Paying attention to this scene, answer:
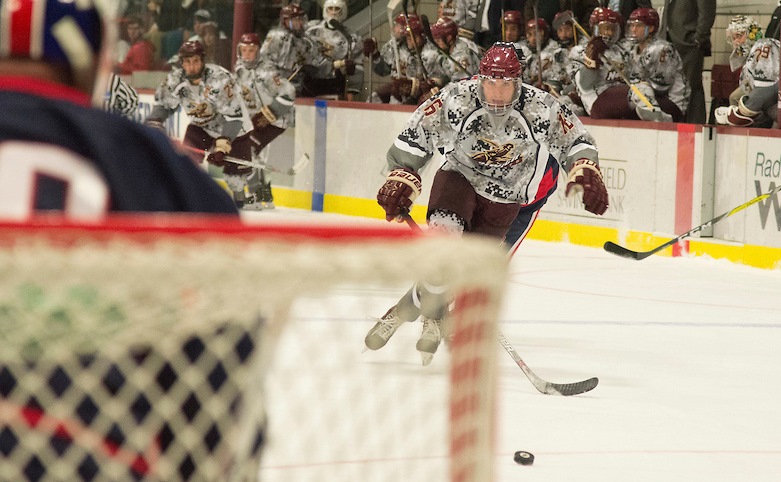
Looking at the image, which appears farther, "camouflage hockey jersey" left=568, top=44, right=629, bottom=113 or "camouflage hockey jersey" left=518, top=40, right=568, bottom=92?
"camouflage hockey jersey" left=518, top=40, right=568, bottom=92

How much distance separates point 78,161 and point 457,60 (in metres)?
Answer: 10.5

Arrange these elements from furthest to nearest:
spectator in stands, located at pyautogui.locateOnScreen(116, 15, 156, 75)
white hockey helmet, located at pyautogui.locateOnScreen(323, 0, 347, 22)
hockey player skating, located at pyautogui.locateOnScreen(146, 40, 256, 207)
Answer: spectator in stands, located at pyautogui.locateOnScreen(116, 15, 156, 75)
white hockey helmet, located at pyautogui.locateOnScreen(323, 0, 347, 22)
hockey player skating, located at pyautogui.locateOnScreen(146, 40, 256, 207)

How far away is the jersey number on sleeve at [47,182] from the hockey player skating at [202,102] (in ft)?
32.6

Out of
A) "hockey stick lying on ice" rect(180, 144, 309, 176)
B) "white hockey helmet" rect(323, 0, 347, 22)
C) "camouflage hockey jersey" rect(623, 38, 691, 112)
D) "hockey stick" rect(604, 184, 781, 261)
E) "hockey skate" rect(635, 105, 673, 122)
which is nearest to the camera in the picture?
"hockey stick" rect(604, 184, 781, 261)

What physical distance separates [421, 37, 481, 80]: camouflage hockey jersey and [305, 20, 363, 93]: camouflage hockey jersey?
1.11 meters

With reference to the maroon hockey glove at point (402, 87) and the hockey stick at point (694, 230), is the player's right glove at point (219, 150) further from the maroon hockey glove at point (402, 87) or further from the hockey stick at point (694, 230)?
the hockey stick at point (694, 230)

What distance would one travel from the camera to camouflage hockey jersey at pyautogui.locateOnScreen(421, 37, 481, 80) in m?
11.7

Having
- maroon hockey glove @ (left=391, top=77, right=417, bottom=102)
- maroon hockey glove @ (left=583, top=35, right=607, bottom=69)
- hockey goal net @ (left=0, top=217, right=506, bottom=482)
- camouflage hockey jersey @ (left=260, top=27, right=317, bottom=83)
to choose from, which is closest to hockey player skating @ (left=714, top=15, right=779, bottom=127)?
maroon hockey glove @ (left=583, top=35, right=607, bottom=69)

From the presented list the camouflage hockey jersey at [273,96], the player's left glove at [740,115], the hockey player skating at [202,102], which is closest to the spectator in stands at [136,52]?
the camouflage hockey jersey at [273,96]

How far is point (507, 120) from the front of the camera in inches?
221

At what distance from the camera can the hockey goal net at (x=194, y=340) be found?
1271 mm

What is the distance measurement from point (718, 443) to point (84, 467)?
344 cm

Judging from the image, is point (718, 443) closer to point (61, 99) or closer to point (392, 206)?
point (392, 206)

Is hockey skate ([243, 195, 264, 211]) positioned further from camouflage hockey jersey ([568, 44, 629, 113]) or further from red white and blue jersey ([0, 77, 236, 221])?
red white and blue jersey ([0, 77, 236, 221])
